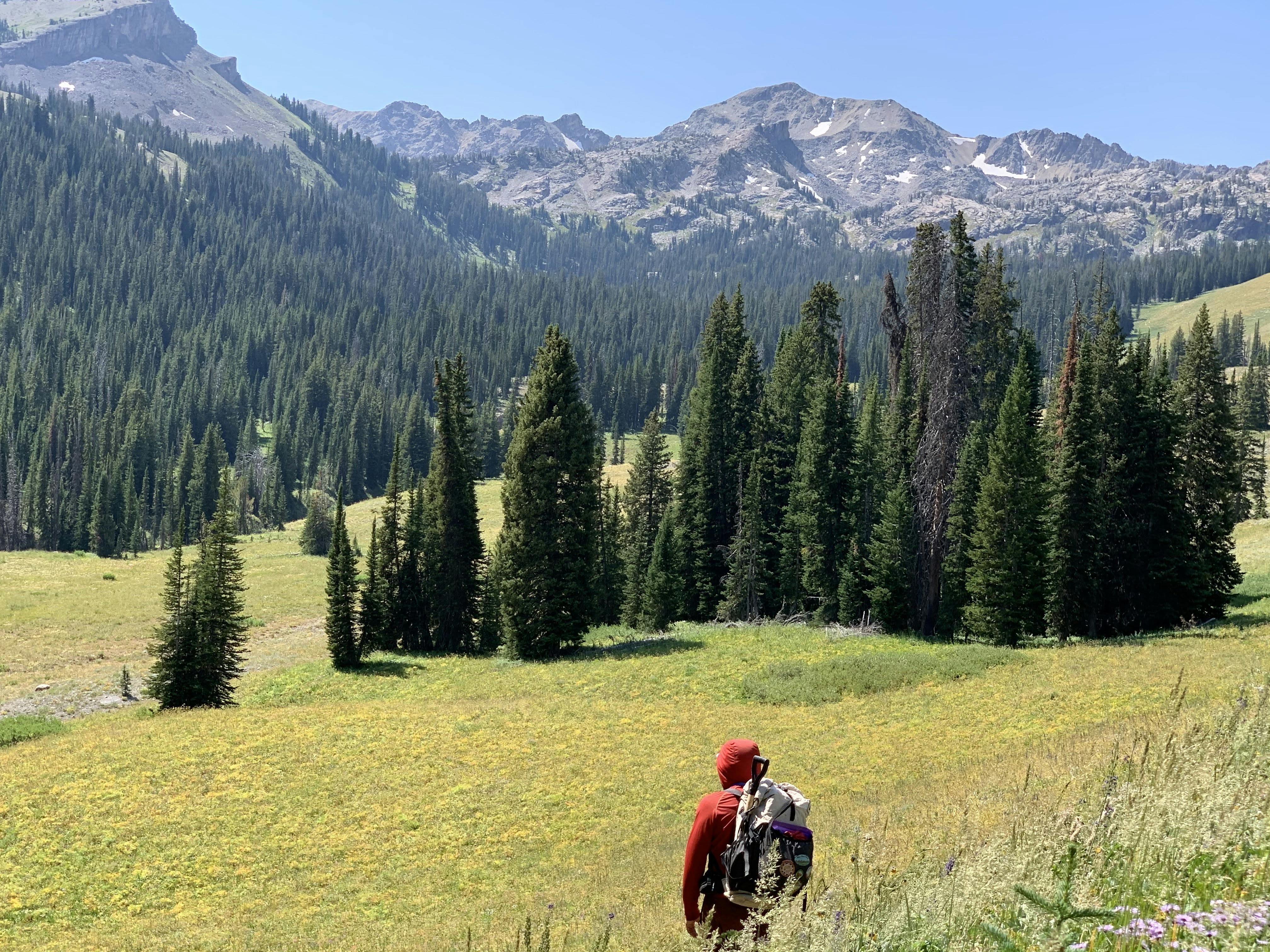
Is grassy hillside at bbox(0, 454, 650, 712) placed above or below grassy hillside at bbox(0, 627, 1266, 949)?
below

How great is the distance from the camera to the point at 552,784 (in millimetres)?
24656

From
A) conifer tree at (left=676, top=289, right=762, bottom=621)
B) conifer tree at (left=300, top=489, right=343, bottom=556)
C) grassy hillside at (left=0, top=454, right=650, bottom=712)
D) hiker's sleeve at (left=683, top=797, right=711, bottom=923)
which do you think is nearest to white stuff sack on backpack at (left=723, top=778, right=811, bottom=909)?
hiker's sleeve at (left=683, top=797, right=711, bottom=923)

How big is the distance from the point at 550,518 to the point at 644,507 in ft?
66.1

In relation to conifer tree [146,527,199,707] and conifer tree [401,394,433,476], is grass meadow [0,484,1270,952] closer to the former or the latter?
conifer tree [146,527,199,707]

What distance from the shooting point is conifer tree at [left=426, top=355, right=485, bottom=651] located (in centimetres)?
5053

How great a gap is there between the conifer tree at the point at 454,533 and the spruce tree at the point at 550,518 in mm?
6254

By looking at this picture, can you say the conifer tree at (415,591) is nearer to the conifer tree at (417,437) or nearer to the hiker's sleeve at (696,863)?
the hiker's sleeve at (696,863)

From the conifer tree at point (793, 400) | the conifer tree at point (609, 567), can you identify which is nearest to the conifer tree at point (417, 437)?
the conifer tree at point (609, 567)

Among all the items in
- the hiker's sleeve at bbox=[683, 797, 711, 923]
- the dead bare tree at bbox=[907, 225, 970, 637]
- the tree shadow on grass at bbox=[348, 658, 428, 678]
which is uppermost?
the dead bare tree at bbox=[907, 225, 970, 637]

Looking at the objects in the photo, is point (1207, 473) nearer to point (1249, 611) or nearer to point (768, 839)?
point (1249, 611)

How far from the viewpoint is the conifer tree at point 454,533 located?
50.5 meters

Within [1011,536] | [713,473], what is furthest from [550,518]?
[1011,536]

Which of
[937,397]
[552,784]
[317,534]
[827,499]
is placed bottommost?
[552,784]

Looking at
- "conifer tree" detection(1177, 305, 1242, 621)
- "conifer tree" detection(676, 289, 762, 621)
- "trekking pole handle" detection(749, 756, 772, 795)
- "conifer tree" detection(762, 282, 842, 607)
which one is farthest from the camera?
"conifer tree" detection(676, 289, 762, 621)
